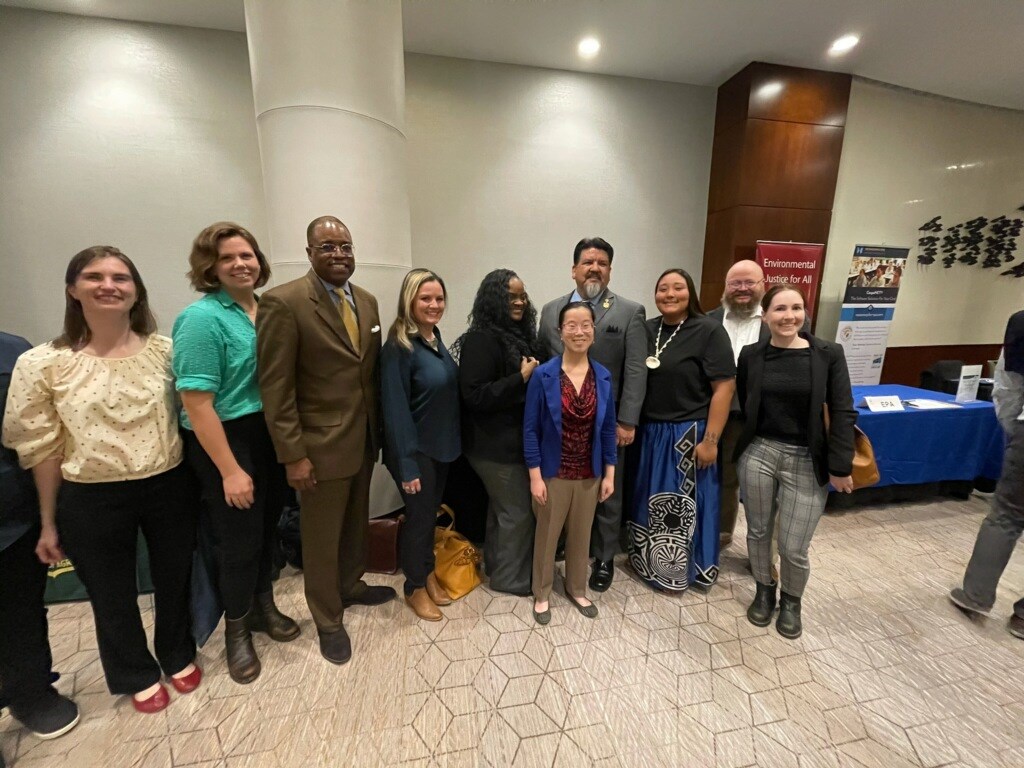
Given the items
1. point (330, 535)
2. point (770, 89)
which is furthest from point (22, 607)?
point (770, 89)

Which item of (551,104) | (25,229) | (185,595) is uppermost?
(551,104)

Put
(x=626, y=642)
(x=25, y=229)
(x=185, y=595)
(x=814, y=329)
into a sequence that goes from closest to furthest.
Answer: (x=185, y=595), (x=626, y=642), (x=25, y=229), (x=814, y=329)

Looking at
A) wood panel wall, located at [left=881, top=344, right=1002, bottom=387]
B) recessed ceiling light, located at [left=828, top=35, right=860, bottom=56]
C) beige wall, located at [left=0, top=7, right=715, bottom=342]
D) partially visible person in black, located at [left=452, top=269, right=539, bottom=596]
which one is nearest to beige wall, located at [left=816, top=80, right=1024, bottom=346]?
wood panel wall, located at [left=881, top=344, right=1002, bottom=387]

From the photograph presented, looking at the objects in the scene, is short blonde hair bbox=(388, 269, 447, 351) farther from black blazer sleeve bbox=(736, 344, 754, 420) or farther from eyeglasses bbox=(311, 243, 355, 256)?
black blazer sleeve bbox=(736, 344, 754, 420)

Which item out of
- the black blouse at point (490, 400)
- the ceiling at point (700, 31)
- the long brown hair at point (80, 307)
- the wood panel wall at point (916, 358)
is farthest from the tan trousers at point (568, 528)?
the wood panel wall at point (916, 358)

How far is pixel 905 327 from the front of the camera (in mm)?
5082

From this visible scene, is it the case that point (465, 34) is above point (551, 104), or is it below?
above

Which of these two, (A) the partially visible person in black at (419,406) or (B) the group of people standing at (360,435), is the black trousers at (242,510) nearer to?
(B) the group of people standing at (360,435)

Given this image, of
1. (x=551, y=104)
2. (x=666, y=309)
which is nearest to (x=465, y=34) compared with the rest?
(x=551, y=104)

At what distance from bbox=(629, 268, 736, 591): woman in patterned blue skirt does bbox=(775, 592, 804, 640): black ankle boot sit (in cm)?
32

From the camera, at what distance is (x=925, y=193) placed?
4805 mm

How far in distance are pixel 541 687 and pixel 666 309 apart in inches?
70.1

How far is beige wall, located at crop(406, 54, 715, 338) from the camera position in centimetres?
389

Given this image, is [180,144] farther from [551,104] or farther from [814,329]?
[814,329]
